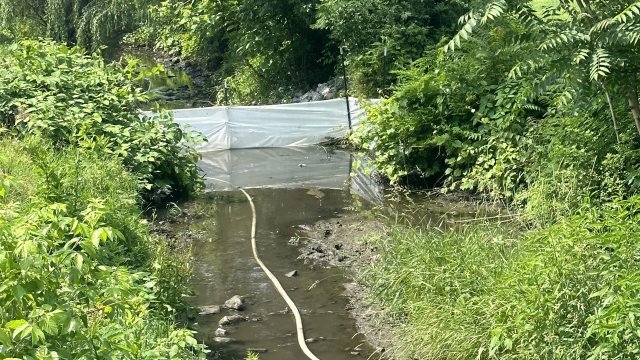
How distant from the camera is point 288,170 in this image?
44.4 feet

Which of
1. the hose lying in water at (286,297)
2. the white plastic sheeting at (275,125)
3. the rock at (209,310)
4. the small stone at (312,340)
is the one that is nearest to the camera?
the hose lying in water at (286,297)

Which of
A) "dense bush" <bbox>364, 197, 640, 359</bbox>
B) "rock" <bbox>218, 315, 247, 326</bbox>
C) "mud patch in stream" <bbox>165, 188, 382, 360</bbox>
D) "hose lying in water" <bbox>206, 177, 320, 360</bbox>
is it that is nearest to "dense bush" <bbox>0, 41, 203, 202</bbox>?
"mud patch in stream" <bbox>165, 188, 382, 360</bbox>

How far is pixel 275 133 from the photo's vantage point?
15906mm

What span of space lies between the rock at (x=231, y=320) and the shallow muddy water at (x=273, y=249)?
0.21ft

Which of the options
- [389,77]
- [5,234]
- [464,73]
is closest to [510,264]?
[5,234]

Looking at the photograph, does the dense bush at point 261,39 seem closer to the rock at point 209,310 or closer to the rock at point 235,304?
the rock at point 235,304

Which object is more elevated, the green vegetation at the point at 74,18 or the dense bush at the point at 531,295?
the green vegetation at the point at 74,18

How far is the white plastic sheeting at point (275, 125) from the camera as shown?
1554 cm

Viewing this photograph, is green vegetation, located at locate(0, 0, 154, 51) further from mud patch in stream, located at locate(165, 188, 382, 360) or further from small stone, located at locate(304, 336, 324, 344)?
small stone, located at locate(304, 336, 324, 344)

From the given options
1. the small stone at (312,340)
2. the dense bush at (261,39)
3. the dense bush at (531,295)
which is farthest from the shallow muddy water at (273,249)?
the dense bush at (261,39)

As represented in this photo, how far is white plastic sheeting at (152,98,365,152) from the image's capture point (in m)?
15.5

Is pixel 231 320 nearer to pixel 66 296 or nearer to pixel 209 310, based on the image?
pixel 209 310

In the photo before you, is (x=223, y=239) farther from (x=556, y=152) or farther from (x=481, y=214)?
(x=556, y=152)

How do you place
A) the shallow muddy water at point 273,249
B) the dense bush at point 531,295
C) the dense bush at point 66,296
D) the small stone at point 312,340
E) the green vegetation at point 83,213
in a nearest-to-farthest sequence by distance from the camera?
the dense bush at point 66,296
the green vegetation at point 83,213
the dense bush at point 531,295
the small stone at point 312,340
the shallow muddy water at point 273,249
